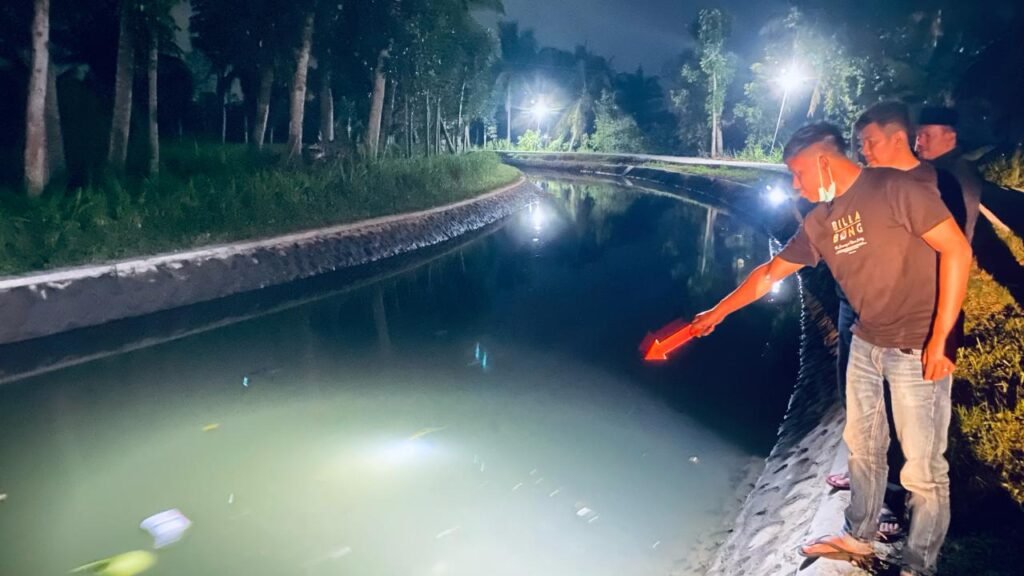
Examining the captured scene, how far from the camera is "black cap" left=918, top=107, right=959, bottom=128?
498 centimetres

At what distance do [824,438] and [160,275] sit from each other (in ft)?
37.4

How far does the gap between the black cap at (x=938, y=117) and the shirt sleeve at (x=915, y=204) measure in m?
2.59

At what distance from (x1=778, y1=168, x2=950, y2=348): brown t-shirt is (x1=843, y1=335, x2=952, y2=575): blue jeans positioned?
147mm

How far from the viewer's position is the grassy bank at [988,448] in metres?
3.62

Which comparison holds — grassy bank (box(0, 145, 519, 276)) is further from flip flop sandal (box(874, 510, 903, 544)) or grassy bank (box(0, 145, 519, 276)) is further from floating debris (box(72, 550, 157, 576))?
flip flop sandal (box(874, 510, 903, 544))

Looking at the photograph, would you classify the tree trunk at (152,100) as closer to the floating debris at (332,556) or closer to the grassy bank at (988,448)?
the floating debris at (332,556)

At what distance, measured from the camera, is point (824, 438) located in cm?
603

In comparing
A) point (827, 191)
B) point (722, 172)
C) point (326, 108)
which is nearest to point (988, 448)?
point (827, 191)

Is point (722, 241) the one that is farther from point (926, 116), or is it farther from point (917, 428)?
point (917, 428)

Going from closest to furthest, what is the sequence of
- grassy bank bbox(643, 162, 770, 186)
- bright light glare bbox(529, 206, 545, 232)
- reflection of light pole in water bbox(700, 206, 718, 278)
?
reflection of light pole in water bbox(700, 206, 718, 278) < bright light glare bbox(529, 206, 545, 232) < grassy bank bbox(643, 162, 770, 186)

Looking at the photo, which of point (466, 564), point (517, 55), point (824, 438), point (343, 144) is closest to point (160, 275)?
point (466, 564)

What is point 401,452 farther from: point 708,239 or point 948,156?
point 708,239

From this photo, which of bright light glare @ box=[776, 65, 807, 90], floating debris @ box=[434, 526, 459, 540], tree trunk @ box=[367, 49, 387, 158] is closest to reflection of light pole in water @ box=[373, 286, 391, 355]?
A: floating debris @ box=[434, 526, 459, 540]

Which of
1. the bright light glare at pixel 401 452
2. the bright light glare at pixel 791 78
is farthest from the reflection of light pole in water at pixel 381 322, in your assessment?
the bright light glare at pixel 791 78
